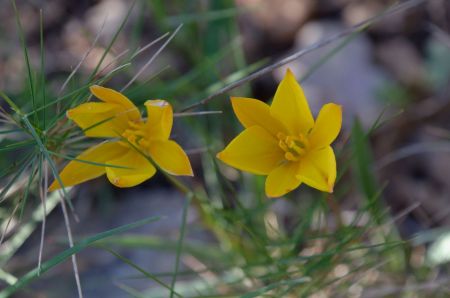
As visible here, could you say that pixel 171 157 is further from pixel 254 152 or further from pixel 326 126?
pixel 326 126

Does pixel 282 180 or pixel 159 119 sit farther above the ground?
pixel 159 119

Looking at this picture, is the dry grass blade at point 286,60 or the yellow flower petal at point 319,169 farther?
the dry grass blade at point 286,60

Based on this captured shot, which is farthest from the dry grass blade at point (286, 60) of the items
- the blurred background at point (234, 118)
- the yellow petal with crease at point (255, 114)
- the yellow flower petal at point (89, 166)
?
the blurred background at point (234, 118)

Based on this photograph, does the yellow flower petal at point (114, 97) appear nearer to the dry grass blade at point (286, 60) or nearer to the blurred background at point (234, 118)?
the dry grass blade at point (286, 60)

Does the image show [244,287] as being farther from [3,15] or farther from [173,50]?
[3,15]

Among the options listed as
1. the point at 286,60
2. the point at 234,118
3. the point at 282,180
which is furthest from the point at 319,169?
the point at 234,118

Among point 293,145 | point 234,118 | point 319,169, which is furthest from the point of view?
point 234,118

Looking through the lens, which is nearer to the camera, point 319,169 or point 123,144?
point 319,169
